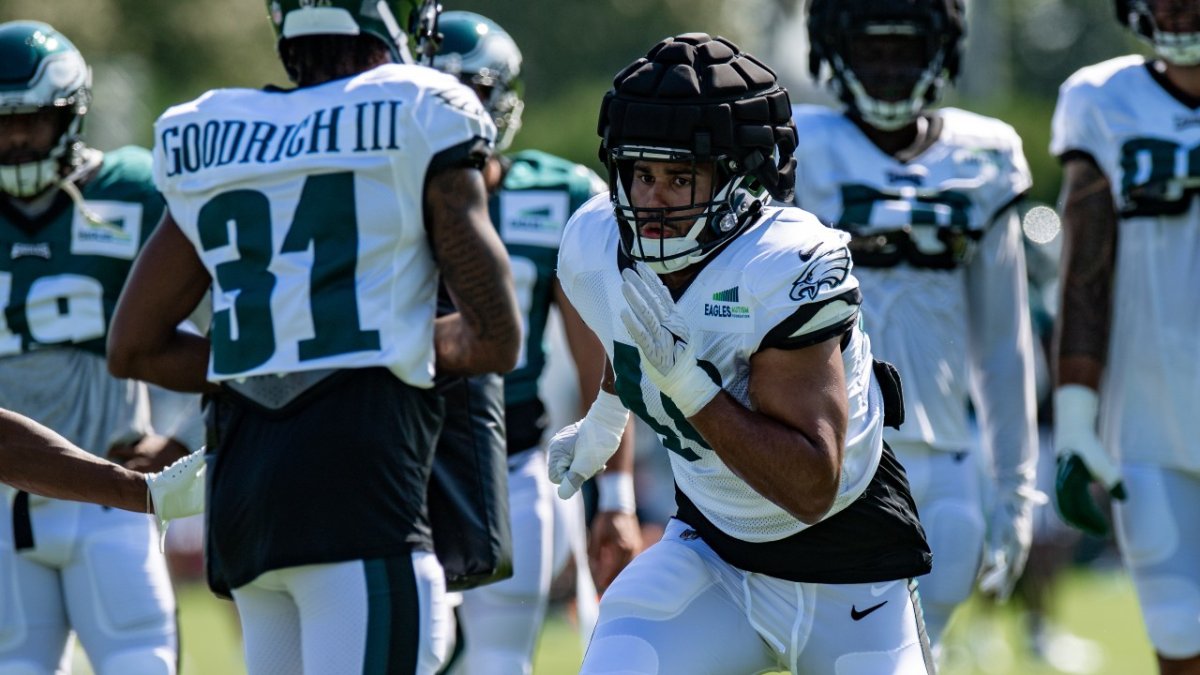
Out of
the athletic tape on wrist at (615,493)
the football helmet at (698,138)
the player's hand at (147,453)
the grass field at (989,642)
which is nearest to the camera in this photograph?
the football helmet at (698,138)

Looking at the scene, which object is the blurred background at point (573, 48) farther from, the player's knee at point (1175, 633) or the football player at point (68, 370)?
the player's knee at point (1175, 633)

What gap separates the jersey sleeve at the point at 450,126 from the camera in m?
4.21

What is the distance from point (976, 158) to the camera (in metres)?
5.65

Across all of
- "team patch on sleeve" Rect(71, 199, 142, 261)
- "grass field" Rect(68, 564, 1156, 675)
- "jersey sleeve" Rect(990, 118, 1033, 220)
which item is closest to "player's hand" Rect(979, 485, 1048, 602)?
"jersey sleeve" Rect(990, 118, 1033, 220)

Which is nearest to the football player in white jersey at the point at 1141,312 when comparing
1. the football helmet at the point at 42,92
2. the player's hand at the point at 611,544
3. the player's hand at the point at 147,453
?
the player's hand at the point at 611,544

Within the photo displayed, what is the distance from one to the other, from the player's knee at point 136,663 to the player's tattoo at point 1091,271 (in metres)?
2.58

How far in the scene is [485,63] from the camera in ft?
20.4

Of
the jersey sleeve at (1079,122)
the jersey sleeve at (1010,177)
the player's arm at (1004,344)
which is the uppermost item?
the jersey sleeve at (1079,122)

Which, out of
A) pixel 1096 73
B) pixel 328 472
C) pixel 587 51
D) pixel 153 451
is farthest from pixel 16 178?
pixel 587 51

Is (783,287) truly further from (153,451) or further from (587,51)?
(587,51)

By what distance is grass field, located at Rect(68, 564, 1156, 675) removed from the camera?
30.9ft

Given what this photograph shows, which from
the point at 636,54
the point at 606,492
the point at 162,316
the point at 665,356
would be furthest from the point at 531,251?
the point at 636,54

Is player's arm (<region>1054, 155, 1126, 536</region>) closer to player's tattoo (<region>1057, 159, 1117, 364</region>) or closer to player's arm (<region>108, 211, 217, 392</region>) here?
player's tattoo (<region>1057, 159, 1117, 364</region>)

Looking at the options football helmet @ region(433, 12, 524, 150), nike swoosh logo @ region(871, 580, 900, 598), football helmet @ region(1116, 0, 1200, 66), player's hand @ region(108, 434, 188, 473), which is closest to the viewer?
nike swoosh logo @ region(871, 580, 900, 598)
